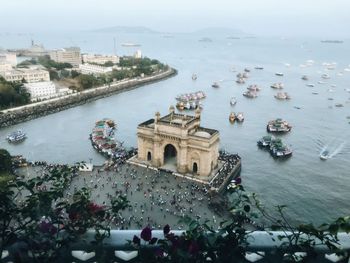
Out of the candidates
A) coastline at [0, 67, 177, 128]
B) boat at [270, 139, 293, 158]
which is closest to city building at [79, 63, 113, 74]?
coastline at [0, 67, 177, 128]

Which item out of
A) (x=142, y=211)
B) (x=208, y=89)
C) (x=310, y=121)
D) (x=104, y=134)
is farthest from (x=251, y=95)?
(x=142, y=211)

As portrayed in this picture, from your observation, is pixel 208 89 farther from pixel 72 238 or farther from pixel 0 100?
pixel 72 238

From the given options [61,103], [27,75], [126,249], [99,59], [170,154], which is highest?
[126,249]

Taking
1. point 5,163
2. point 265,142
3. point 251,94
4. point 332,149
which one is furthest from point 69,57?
point 332,149

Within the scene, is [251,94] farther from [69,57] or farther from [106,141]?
[69,57]

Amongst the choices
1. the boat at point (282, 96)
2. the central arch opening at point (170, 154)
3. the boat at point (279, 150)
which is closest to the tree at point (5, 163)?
the central arch opening at point (170, 154)

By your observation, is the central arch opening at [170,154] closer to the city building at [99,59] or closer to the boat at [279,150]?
the boat at [279,150]
